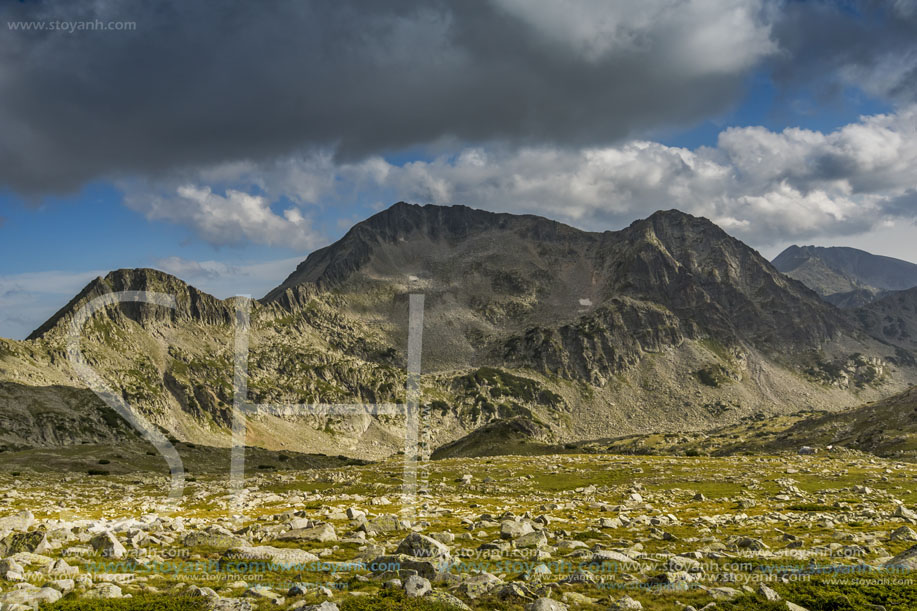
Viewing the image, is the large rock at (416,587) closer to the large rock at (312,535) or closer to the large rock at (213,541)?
the large rock at (312,535)

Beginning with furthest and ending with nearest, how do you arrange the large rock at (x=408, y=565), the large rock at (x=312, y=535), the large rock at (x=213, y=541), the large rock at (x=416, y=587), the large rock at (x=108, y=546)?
the large rock at (x=312, y=535) → the large rock at (x=213, y=541) → the large rock at (x=108, y=546) → the large rock at (x=408, y=565) → the large rock at (x=416, y=587)

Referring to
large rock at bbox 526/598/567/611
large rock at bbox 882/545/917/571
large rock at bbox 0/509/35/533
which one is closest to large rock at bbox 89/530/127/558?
large rock at bbox 0/509/35/533

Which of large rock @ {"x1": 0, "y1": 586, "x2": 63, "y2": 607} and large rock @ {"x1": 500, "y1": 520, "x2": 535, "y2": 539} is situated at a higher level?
large rock @ {"x1": 0, "y1": 586, "x2": 63, "y2": 607}

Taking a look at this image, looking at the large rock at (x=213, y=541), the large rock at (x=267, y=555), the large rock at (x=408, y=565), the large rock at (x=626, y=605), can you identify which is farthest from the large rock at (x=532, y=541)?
the large rock at (x=213, y=541)

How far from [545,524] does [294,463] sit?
14587 centimetres

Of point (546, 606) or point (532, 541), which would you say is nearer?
point (546, 606)

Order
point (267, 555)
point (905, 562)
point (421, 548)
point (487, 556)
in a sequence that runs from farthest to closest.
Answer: point (487, 556) → point (267, 555) → point (421, 548) → point (905, 562)

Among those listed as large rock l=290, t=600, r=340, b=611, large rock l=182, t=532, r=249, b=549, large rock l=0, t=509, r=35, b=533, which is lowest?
large rock l=0, t=509, r=35, b=533

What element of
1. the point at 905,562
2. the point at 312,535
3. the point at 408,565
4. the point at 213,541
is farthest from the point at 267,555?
the point at 905,562

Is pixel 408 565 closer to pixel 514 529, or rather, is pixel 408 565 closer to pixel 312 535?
pixel 312 535

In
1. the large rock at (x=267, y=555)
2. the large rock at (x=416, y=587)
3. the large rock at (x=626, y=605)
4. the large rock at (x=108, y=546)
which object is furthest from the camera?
the large rock at (x=267, y=555)

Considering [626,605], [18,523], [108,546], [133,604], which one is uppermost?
[133,604]

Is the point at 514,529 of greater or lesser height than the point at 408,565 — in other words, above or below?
below

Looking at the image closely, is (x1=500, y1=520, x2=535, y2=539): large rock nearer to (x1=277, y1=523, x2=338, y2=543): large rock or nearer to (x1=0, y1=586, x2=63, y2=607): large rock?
(x1=277, y1=523, x2=338, y2=543): large rock
